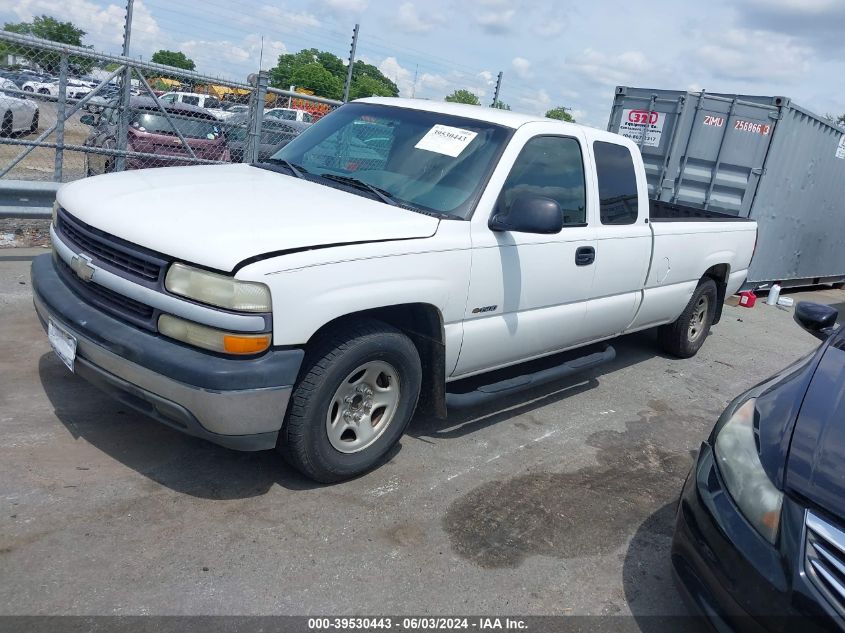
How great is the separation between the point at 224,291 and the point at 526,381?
2165mm

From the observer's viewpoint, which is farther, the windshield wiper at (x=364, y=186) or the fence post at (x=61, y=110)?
the fence post at (x=61, y=110)

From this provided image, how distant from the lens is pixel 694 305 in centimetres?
641

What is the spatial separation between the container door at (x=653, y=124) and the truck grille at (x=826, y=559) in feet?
27.6

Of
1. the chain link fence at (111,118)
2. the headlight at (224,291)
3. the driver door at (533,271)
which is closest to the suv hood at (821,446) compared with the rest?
the driver door at (533,271)

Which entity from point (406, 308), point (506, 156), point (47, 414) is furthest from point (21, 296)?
point (506, 156)

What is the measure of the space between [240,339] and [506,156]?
6.39 ft

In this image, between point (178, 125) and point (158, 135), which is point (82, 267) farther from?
point (158, 135)

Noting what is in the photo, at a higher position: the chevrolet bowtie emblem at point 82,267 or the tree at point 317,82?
the tree at point 317,82

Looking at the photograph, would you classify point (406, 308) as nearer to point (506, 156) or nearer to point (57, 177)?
point (506, 156)

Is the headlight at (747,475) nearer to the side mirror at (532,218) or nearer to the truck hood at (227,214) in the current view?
the side mirror at (532,218)

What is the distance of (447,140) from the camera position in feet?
13.8

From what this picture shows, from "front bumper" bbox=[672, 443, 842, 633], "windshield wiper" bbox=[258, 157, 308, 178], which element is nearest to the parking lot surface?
"front bumper" bbox=[672, 443, 842, 633]

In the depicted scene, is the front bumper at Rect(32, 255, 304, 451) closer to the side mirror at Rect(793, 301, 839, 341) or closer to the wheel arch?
the wheel arch

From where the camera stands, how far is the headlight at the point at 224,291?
A: 2.95 meters
